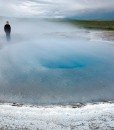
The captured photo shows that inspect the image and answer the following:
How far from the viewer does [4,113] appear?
12.3 m

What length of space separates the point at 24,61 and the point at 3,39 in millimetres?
11560

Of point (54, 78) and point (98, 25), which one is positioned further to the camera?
point (98, 25)

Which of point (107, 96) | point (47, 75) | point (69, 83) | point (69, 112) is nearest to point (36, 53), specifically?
point (47, 75)

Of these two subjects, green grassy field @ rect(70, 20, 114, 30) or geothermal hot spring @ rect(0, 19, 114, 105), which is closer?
geothermal hot spring @ rect(0, 19, 114, 105)

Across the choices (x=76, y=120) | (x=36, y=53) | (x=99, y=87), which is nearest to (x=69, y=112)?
(x=76, y=120)

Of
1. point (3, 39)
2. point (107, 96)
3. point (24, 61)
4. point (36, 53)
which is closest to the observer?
point (107, 96)

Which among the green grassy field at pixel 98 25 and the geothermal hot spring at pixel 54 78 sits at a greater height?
the geothermal hot spring at pixel 54 78

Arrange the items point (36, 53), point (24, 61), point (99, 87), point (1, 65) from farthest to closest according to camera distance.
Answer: point (36, 53) < point (24, 61) < point (1, 65) < point (99, 87)

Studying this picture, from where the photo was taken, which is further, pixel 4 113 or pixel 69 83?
pixel 69 83

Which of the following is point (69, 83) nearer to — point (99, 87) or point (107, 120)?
point (99, 87)

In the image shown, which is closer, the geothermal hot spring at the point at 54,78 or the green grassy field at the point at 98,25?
the geothermal hot spring at the point at 54,78

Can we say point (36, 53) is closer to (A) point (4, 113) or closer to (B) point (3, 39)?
(B) point (3, 39)

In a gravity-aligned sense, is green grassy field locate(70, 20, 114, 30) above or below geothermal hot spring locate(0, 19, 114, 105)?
below

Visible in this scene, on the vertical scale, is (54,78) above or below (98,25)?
above
